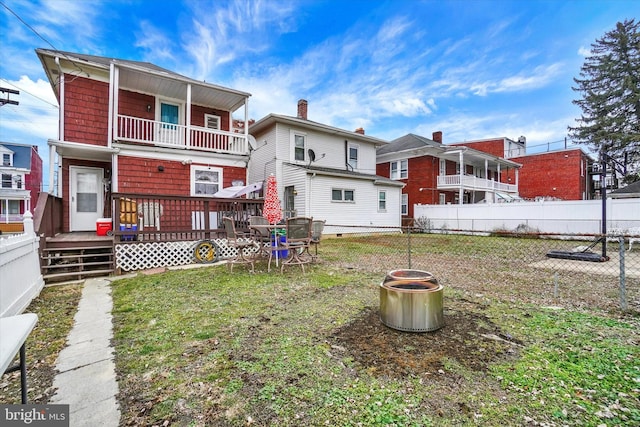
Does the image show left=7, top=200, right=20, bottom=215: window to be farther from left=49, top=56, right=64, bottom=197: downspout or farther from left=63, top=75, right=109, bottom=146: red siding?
left=63, top=75, right=109, bottom=146: red siding

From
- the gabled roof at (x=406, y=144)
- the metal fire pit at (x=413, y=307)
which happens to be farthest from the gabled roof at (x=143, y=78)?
the gabled roof at (x=406, y=144)

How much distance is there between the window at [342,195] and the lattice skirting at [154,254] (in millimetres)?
7419

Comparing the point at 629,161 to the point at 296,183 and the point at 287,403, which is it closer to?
the point at 296,183

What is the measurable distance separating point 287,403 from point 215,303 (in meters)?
2.79

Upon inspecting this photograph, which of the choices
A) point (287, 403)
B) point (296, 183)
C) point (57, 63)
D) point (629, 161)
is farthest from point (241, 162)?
point (629, 161)

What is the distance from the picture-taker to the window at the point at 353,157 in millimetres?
17470

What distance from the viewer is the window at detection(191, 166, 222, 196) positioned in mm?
10695

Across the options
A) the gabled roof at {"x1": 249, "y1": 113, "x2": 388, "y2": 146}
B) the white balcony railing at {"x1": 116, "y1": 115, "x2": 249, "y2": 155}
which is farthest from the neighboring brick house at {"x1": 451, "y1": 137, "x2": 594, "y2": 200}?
the white balcony railing at {"x1": 116, "y1": 115, "x2": 249, "y2": 155}

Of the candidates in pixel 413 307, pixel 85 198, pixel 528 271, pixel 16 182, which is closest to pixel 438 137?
pixel 528 271

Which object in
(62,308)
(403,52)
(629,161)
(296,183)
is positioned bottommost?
(62,308)

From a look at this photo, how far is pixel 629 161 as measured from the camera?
74.8 feet

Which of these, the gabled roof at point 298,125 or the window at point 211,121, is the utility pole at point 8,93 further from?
the gabled roof at point 298,125

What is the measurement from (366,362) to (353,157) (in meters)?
16.0

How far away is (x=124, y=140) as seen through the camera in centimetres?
937
